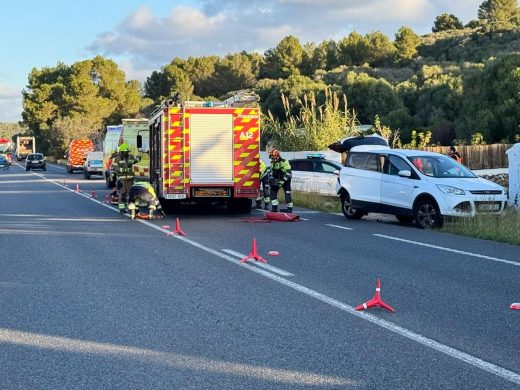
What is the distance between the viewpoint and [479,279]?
9578mm

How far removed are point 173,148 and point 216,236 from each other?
4.78 metres

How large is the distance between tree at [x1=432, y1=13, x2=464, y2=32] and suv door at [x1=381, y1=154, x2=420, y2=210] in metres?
88.3

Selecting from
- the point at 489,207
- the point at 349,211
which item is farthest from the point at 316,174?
the point at 489,207

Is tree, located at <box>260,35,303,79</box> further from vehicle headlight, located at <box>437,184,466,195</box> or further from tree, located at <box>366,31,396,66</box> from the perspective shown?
vehicle headlight, located at <box>437,184,466,195</box>

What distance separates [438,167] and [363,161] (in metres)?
2.12

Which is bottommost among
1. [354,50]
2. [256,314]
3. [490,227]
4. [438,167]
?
[256,314]

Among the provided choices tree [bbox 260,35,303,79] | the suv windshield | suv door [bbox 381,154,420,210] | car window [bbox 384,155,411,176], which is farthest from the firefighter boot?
tree [bbox 260,35,303,79]

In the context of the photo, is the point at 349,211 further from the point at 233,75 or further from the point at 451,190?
the point at 233,75

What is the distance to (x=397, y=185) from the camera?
54.1ft

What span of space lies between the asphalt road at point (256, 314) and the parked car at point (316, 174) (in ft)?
33.5

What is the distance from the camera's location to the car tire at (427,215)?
15.5 m

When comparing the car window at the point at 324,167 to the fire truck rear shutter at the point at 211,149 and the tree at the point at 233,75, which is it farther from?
the tree at the point at 233,75

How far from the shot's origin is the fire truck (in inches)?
728

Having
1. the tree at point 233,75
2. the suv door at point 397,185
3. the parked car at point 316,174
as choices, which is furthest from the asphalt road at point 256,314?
the tree at point 233,75
